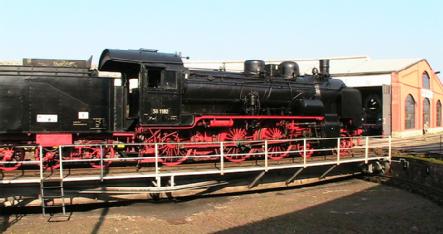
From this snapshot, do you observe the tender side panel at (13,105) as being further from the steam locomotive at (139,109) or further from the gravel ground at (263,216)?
the gravel ground at (263,216)

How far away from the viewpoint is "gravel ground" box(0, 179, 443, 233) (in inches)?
395

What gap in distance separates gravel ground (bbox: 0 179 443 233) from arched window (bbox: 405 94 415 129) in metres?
26.5

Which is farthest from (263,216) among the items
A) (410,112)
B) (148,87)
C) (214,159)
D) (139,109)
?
(410,112)

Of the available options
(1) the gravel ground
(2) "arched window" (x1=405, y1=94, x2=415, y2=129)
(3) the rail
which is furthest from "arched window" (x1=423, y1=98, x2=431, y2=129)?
(1) the gravel ground

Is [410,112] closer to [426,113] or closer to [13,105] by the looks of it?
[426,113]

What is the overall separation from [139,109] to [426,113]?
3933 cm

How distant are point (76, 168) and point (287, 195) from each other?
6520 mm

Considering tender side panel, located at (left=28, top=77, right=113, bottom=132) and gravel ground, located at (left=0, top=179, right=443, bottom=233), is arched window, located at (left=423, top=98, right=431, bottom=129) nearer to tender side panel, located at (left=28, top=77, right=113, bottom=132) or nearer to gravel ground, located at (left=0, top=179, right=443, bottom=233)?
gravel ground, located at (left=0, top=179, right=443, bottom=233)

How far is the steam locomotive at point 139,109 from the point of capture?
12.1 m

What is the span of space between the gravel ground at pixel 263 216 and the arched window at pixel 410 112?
86.8 ft

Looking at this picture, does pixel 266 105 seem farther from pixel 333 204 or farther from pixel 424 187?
pixel 424 187

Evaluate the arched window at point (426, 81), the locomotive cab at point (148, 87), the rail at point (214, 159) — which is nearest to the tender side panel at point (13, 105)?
the rail at point (214, 159)

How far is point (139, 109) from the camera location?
1265 cm

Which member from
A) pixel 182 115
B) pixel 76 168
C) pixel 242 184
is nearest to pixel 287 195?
pixel 242 184
